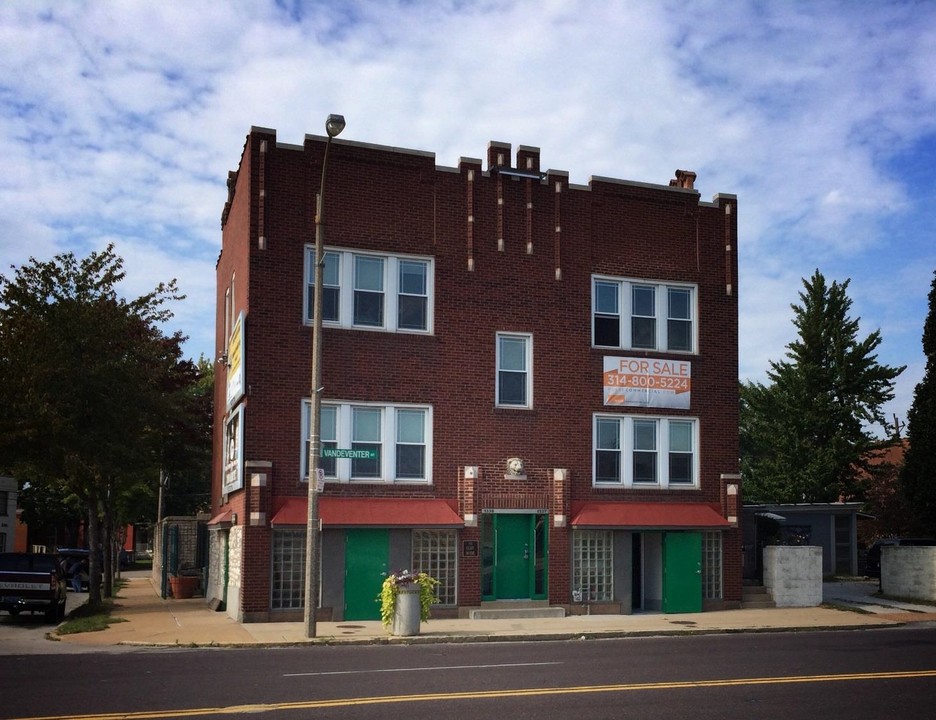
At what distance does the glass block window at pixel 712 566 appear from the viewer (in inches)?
A: 1124

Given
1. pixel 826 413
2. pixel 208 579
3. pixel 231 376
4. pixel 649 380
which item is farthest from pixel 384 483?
pixel 826 413

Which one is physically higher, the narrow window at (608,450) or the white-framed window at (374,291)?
the white-framed window at (374,291)

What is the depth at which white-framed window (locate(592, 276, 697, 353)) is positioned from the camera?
93.6 feet

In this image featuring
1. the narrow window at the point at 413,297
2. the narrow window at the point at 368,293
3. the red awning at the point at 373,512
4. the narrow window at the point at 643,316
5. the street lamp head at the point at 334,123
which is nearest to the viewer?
the street lamp head at the point at 334,123

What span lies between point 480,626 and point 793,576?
9.83 metres

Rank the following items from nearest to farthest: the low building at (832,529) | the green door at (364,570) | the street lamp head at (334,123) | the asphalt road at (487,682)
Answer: the asphalt road at (487,682) → the street lamp head at (334,123) → the green door at (364,570) → the low building at (832,529)

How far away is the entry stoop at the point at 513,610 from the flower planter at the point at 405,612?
4.02 metres

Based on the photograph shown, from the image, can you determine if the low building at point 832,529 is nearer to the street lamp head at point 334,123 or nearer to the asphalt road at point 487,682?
the asphalt road at point 487,682

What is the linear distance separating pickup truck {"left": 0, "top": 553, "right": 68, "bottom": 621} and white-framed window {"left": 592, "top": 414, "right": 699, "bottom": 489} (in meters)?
13.5

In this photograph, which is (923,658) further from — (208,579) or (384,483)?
(208,579)

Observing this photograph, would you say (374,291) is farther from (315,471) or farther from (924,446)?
(924,446)

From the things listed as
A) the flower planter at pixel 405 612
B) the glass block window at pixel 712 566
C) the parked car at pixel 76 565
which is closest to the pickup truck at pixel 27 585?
the flower planter at pixel 405 612

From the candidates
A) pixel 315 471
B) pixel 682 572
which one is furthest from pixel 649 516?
pixel 315 471

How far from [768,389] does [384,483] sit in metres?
32.2
